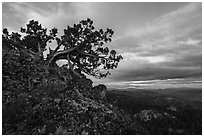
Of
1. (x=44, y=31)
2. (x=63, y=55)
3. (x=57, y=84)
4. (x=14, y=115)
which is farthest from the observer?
(x=44, y=31)

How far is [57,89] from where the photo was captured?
19.3 meters

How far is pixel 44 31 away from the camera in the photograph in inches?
1156

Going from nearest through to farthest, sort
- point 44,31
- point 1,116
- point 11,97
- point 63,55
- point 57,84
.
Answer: point 1,116 → point 11,97 → point 57,84 → point 63,55 → point 44,31

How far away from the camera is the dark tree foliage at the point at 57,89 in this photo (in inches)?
576

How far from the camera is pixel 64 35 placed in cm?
2736

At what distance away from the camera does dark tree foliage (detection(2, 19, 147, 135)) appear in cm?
1463

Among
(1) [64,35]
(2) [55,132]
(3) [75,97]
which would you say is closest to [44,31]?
(1) [64,35]

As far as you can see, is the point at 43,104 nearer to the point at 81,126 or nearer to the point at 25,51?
the point at 81,126

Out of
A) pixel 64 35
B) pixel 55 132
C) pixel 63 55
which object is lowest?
pixel 55 132

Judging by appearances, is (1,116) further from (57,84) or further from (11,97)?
(57,84)

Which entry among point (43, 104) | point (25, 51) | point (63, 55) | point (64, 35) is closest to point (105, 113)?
point (43, 104)

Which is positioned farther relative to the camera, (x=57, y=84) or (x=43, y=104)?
(x=57, y=84)

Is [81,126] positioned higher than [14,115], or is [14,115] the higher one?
[14,115]

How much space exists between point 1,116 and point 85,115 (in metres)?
6.53
